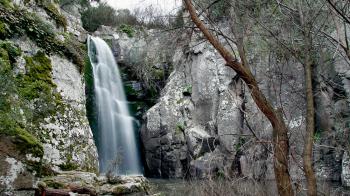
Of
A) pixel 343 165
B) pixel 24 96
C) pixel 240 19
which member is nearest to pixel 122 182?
pixel 24 96

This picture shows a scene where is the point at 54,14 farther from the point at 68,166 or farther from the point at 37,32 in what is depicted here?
the point at 68,166

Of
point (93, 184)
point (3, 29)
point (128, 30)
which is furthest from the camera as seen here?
point (128, 30)

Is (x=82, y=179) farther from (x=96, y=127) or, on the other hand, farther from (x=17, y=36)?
(x=96, y=127)

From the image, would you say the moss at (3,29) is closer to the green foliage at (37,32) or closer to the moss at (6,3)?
the green foliage at (37,32)

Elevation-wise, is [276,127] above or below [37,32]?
below

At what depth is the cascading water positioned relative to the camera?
1792cm

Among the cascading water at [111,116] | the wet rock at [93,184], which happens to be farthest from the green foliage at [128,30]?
the wet rock at [93,184]

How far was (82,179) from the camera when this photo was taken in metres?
6.83

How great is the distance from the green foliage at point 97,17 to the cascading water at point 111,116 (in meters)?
5.99

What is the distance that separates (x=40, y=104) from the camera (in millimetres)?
7555

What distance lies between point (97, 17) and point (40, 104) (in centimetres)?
2056

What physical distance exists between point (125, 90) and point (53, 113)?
1340cm

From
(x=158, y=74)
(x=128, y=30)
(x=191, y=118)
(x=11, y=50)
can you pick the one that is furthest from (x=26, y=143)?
(x=128, y=30)

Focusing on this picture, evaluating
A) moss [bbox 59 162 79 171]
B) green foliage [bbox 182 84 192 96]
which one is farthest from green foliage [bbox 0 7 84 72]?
green foliage [bbox 182 84 192 96]
